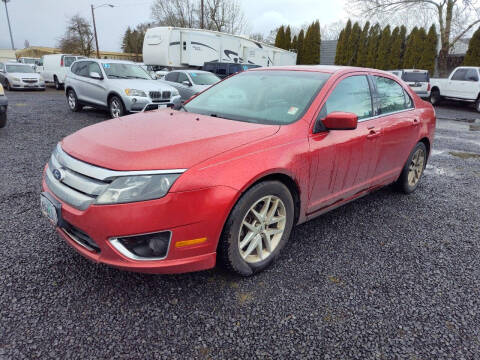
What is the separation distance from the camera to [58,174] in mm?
2193

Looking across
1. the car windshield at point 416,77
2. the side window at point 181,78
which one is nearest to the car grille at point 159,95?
the side window at point 181,78

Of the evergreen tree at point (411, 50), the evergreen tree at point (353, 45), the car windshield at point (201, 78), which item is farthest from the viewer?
the evergreen tree at point (353, 45)

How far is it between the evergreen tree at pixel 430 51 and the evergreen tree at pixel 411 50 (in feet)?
1.85

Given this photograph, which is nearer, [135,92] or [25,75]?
[135,92]

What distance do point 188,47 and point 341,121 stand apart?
16770mm

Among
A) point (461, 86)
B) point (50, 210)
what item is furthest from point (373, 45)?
point (50, 210)

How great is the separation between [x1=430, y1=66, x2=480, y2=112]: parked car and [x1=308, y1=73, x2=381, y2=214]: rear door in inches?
572

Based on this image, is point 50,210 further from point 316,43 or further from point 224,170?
point 316,43

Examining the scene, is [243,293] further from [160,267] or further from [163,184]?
[163,184]

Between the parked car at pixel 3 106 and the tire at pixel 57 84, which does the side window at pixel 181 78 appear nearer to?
the parked car at pixel 3 106

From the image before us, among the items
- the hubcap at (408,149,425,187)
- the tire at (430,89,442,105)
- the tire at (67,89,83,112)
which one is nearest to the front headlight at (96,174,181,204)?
the hubcap at (408,149,425,187)

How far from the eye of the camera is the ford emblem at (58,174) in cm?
215

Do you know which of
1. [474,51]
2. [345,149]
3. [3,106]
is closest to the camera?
[345,149]

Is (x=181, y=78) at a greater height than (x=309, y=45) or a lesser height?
lesser
